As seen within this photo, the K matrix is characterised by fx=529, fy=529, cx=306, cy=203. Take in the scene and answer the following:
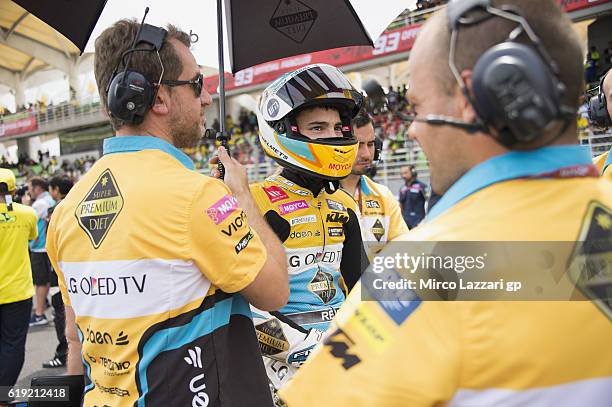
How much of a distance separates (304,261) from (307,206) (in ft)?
0.80

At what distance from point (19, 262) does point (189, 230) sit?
4116 millimetres

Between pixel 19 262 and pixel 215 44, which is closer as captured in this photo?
pixel 215 44

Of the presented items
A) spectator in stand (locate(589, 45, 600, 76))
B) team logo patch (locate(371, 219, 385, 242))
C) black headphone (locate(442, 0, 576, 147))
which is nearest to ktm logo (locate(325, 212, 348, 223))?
team logo patch (locate(371, 219, 385, 242))

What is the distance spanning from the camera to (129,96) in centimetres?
160

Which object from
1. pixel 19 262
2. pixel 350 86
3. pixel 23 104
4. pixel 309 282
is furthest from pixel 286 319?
pixel 23 104

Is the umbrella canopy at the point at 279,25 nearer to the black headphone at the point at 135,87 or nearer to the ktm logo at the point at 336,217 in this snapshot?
the black headphone at the point at 135,87

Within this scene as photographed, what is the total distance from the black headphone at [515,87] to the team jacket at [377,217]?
226 centimetres

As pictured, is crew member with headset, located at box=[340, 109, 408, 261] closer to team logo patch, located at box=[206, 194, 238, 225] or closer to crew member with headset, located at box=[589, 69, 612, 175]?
crew member with headset, located at box=[589, 69, 612, 175]

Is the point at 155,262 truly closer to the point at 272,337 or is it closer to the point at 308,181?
the point at 272,337

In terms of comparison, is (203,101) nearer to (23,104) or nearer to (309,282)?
(309,282)

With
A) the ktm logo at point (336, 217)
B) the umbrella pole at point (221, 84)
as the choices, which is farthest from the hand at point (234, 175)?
the ktm logo at point (336, 217)

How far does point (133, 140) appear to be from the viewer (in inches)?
64.3

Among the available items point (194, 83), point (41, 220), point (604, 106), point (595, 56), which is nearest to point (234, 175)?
point (194, 83)

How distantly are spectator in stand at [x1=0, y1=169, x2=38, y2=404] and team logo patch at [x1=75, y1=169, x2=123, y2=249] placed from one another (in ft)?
12.1
